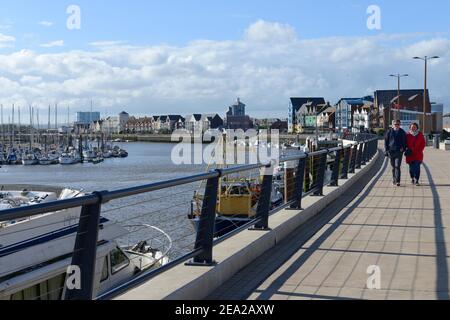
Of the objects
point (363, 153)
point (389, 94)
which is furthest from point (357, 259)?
point (389, 94)

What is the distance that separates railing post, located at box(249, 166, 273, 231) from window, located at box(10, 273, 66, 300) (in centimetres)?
272

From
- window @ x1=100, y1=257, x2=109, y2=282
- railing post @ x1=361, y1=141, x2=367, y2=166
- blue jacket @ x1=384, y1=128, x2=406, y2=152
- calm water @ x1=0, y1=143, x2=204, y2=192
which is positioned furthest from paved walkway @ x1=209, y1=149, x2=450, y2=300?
calm water @ x1=0, y1=143, x2=204, y2=192

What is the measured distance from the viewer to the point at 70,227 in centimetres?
1062

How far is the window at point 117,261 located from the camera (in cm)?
1240

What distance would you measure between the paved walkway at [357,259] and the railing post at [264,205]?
41cm

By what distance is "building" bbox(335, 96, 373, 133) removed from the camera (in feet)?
464

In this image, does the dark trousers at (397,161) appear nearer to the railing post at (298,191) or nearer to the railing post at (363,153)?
the railing post at (298,191)

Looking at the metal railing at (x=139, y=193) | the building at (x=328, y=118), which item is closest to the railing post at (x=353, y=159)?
the metal railing at (x=139, y=193)

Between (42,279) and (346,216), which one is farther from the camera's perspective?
(346,216)

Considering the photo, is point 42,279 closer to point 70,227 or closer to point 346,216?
point 70,227

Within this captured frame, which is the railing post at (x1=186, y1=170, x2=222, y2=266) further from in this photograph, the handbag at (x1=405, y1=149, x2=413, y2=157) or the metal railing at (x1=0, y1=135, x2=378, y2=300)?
the handbag at (x1=405, y1=149, x2=413, y2=157)
